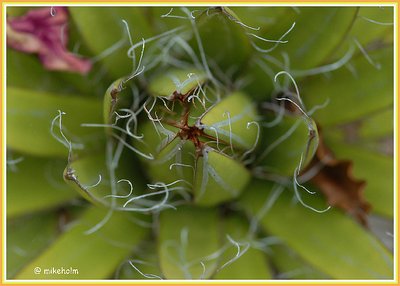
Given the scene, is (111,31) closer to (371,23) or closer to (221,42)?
(221,42)

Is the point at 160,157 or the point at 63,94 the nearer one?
the point at 160,157

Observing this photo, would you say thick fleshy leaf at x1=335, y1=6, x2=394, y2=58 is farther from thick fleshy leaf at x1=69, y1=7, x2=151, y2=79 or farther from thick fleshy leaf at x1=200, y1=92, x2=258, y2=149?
thick fleshy leaf at x1=69, y1=7, x2=151, y2=79

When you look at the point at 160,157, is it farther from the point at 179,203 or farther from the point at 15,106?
the point at 15,106

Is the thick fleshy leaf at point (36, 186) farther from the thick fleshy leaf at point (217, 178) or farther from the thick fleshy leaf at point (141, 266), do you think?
the thick fleshy leaf at point (217, 178)

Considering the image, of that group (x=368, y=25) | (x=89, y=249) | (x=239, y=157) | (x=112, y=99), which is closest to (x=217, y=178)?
(x=239, y=157)

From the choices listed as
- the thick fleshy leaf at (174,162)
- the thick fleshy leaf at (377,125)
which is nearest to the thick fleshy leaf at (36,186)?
the thick fleshy leaf at (174,162)

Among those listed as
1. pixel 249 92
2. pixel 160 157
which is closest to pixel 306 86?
pixel 249 92

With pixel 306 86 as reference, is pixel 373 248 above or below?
below
